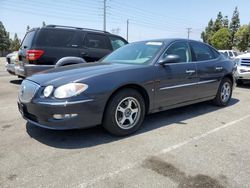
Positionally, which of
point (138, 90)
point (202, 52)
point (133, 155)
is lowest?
Answer: point (133, 155)

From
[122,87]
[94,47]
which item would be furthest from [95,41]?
[122,87]

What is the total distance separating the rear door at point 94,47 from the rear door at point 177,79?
3.43 m

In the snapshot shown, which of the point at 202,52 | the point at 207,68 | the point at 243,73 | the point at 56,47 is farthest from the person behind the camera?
the point at 243,73

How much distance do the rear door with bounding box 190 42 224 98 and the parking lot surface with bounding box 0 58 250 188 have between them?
0.77 m

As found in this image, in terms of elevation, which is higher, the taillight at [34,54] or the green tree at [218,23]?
the green tree at [218,23]

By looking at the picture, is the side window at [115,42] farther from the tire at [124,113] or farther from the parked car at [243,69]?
the tire at [124,113]

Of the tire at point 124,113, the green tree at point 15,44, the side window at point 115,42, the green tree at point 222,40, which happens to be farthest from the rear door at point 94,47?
the green tree at point 15,44

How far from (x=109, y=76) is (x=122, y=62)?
866 mm

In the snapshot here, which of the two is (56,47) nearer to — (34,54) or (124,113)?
(34,54)

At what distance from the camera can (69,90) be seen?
10.5 feet

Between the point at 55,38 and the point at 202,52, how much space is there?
13.2 feet

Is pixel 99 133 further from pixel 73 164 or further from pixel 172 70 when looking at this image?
pixel 172 70

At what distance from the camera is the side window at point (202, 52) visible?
4.98m

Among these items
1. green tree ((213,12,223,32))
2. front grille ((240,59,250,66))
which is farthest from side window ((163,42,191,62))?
green tree ((213,12,223,32))
